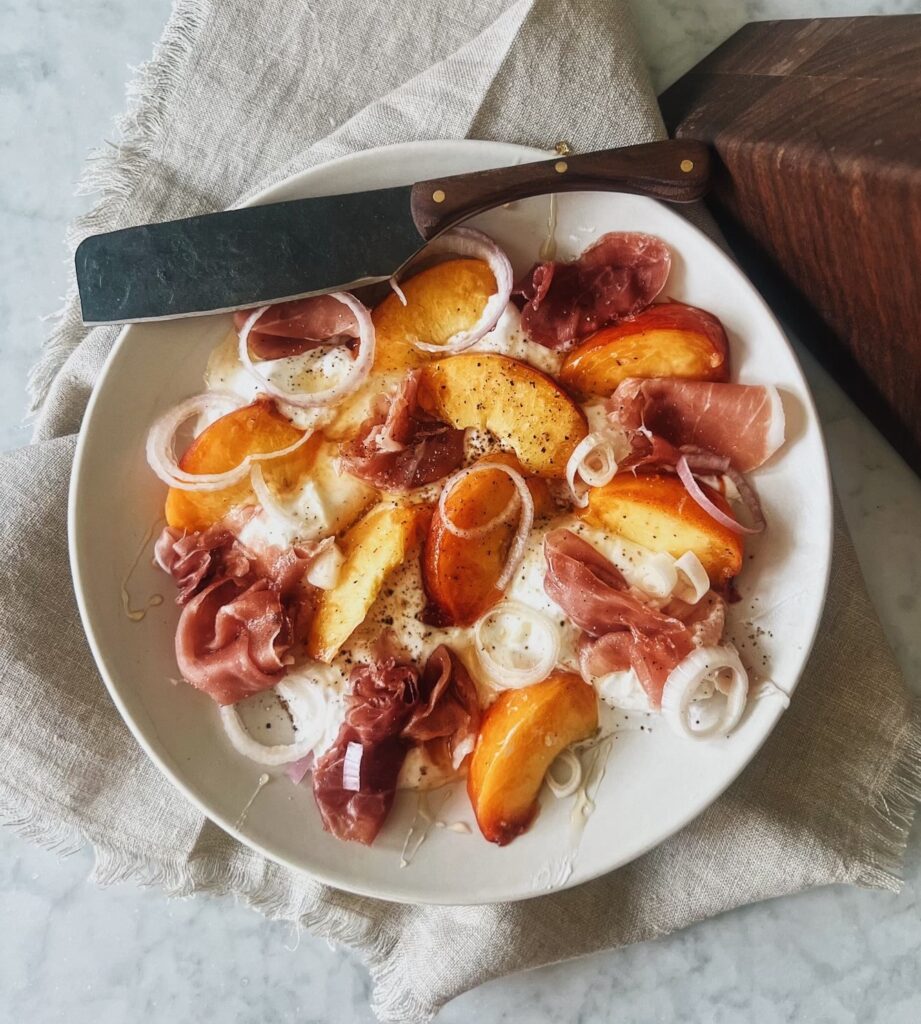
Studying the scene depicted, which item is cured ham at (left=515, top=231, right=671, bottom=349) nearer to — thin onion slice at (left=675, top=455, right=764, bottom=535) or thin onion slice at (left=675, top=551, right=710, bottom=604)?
thin onion slice at (left=675, top=455, right=764, bottom=535)

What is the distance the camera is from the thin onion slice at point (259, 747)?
2.06 m

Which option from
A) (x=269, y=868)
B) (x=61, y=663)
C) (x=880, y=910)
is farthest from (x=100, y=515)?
(x=880, y=910)

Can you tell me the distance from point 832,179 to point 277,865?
1.95 meters

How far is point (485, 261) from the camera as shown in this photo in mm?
2053

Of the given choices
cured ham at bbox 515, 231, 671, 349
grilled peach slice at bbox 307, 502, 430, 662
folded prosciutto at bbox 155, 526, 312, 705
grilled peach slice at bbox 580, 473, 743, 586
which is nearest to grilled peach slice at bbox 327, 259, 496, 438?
cured ham at bbox 515, 231, 671, 349

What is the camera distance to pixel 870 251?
1.79m

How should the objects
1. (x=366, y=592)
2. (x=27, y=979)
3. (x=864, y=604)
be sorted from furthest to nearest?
(x=27, y=979), (x=864, y=604), (x=366, y=592)

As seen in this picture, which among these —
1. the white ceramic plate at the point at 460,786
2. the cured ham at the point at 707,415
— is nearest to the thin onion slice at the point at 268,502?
the white ceramic plate at the point at 460,786

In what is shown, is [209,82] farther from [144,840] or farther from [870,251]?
[144,840]

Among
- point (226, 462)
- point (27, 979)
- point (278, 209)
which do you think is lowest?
point (27, 979)

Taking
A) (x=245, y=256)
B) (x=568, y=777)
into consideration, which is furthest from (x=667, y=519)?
(x=245, y=256)

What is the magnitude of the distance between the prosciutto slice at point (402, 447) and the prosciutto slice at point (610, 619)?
0.30 metres

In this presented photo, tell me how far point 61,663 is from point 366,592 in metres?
0.86

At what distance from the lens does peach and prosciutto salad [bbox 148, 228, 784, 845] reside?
6.40ft
